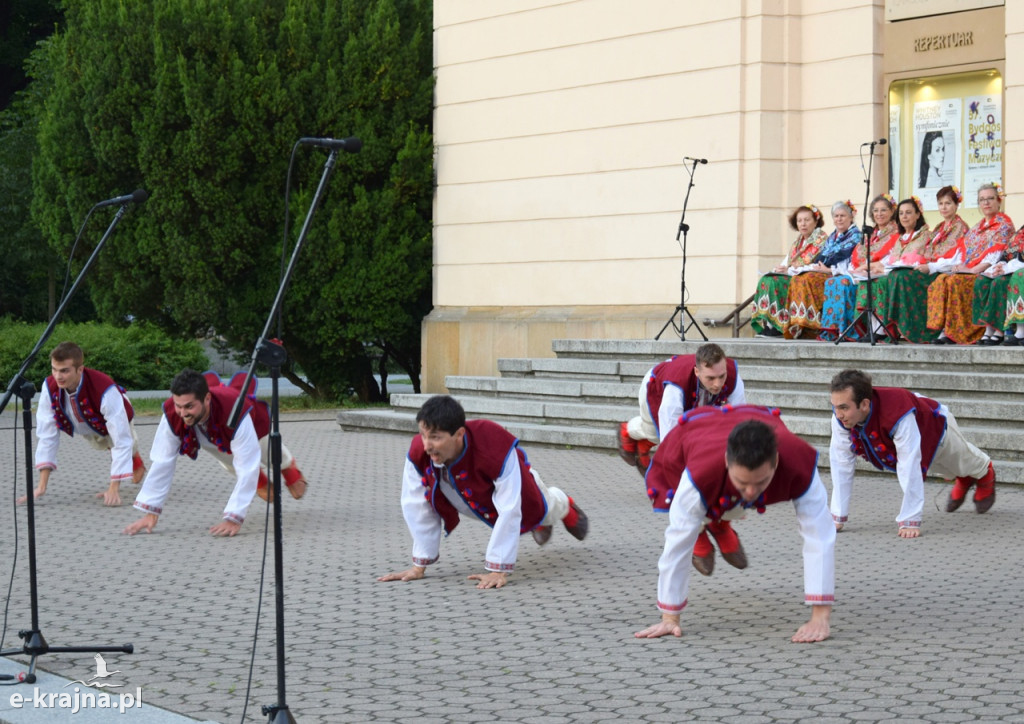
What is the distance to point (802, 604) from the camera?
6.50 m

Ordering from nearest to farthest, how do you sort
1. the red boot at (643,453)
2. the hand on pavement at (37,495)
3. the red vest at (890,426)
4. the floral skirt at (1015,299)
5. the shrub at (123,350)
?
the red vest at (890,426) < the hand on pavement at (37,495) < the red boot at (643,453) < the floral skirt at (1015,299) < the shrub at (123,350)

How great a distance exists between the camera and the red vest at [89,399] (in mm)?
10234

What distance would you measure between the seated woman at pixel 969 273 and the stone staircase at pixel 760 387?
0.56 meters

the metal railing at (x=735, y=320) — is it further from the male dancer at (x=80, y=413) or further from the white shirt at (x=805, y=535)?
the white shirt at (x=805, y=535)

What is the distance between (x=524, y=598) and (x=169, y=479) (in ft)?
9.89

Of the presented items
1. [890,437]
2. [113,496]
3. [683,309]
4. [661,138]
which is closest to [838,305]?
[683,309]

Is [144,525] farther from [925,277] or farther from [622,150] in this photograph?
[622,150]

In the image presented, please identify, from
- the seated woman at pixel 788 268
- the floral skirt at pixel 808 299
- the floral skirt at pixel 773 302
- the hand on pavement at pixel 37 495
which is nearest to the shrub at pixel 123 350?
the floral skirt at pixel 773 302

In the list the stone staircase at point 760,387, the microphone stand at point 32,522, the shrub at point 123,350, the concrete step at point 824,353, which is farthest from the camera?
the shrub at point 123,350

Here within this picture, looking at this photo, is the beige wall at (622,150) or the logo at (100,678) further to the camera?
the beige wall at (622,150)

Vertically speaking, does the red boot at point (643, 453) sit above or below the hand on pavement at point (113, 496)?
above

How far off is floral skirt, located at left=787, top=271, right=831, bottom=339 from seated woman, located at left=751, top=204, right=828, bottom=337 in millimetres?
114

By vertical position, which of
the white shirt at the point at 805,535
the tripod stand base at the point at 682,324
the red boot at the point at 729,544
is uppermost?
the tripod stand base at the point at 682,324

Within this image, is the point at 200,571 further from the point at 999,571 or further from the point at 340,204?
the point at 340,204
